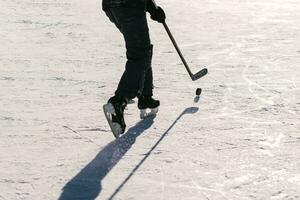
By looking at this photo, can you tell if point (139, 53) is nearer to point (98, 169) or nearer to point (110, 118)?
point (110, 118)

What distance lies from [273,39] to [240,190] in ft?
19.0

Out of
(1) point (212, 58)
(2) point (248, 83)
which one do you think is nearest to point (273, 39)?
(1) point (212, 58)

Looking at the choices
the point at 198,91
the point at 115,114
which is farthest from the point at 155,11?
the point at 198,91

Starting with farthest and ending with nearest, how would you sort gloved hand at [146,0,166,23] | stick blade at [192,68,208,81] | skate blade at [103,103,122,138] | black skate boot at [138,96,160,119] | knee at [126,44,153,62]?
stick blade at [192,68,208,81]
black skate boot at [138,96,160,119]
gloved hand at [146,0,166,23]
knee at [126,44,153,62]
skate blade at [103,103,122,138]

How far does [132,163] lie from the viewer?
4.37 meters

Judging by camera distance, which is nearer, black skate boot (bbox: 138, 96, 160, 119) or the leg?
the leg

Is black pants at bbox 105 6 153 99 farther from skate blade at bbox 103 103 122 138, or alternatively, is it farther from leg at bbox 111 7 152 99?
skate blade at bbox 103 103 122 138

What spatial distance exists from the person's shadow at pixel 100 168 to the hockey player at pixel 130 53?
0.14 metres

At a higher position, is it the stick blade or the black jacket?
the black jacket

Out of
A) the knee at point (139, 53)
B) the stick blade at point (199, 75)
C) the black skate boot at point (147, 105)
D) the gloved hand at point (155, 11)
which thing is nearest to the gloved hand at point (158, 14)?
the gloved hand at point (155, 11)

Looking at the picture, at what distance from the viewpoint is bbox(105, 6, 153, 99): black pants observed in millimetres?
4816

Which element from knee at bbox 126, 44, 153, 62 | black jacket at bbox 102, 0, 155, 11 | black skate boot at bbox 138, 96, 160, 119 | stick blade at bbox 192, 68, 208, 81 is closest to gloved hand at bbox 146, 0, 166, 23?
black jacket at bbox 102, 0, 155, 11

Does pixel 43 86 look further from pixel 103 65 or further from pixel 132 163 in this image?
pixel 132 163

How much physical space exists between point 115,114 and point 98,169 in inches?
27.1
